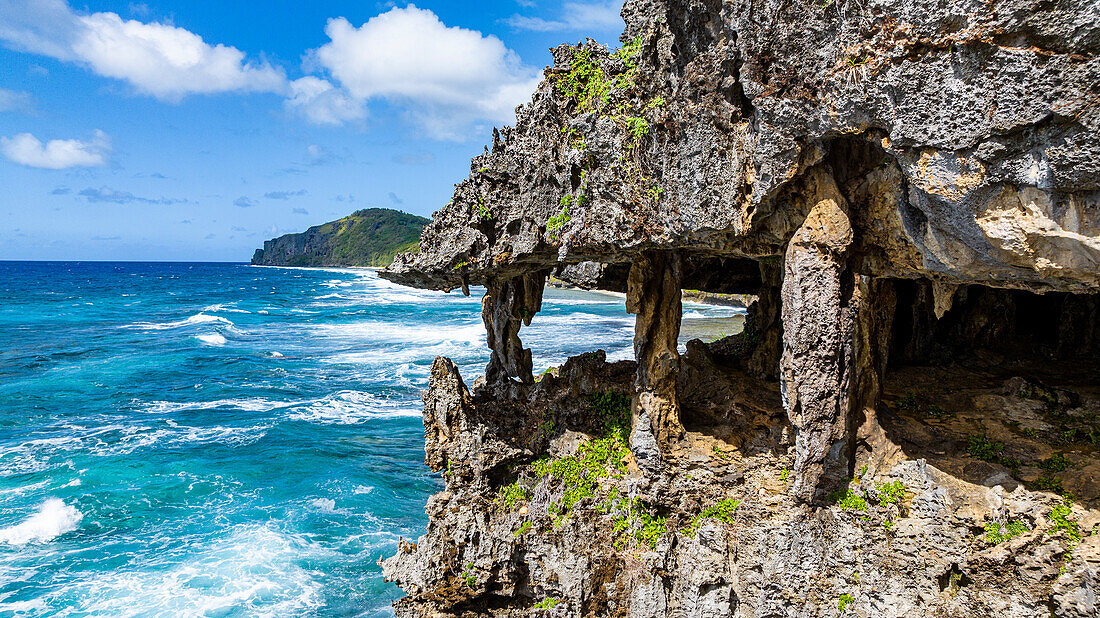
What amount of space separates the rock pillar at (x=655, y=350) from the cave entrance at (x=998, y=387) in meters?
3.79

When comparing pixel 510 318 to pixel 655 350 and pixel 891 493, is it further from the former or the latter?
pixel 891 493

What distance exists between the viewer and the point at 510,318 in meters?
15.4

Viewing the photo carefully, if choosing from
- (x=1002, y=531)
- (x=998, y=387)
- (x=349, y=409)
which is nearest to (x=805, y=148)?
(x=1002, y=531)

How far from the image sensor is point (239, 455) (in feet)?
76.9

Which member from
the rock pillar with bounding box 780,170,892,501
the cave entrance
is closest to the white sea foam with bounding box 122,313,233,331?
the cave entrance

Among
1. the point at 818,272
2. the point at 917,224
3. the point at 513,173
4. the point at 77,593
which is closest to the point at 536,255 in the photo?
the point at 513,173

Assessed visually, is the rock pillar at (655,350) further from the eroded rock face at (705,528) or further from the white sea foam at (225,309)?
the white sea foam at (225,309)

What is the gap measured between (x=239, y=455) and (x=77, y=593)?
27.5ft

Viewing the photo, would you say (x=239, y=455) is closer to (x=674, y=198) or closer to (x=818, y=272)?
(x=674, y=198)

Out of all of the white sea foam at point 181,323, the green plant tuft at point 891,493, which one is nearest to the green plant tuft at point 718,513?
the green plant tuft at point 891,493

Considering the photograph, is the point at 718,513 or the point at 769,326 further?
the point at 769,326

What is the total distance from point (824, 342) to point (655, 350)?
3.65 metres

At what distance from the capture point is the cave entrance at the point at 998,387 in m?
9.85

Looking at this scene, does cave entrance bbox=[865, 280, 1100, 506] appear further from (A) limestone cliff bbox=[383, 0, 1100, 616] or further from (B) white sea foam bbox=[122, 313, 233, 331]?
(B) white sea foam bbox=[122, 313, 233, 331]
